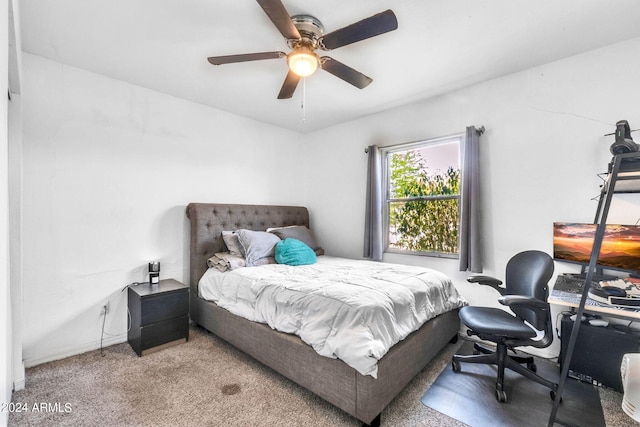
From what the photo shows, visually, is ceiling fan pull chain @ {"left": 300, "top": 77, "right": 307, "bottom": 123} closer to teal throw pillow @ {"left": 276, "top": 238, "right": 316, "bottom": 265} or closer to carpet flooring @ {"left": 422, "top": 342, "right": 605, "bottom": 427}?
teal throw pillow @ {"left": 276, "top": 238, "right": 316, "bottom": 265}

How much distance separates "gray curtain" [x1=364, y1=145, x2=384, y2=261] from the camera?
139 inches

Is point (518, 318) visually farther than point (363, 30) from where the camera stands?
Yes

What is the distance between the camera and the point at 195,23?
199 centimetres

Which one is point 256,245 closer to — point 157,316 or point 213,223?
point 213,223

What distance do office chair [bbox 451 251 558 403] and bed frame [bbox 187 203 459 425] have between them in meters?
0.35

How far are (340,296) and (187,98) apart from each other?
279 centimetres

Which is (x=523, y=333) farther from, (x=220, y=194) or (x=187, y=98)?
(x=187, y=98)

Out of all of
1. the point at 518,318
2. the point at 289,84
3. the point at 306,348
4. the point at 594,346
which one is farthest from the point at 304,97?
the point at 594,346

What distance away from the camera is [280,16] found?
1.57 m

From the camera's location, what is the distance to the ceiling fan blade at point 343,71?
1.99 m

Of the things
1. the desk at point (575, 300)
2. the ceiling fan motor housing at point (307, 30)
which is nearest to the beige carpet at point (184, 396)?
the desk at point (575, 300)

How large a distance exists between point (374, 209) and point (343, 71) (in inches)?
71.7

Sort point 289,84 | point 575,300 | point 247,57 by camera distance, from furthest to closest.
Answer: point 289,84 → point 247,57 → point 575,300

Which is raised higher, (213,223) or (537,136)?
(537,136)
